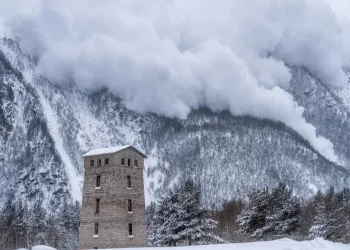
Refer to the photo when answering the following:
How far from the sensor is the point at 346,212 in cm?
6619

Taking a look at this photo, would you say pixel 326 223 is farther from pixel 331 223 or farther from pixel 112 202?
pixel 112 202

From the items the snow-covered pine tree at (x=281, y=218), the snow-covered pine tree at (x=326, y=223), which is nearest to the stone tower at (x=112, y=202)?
the snow-covered pine tree at (x=281, y=218)

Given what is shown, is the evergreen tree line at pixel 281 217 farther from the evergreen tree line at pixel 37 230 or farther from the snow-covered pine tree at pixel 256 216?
the evergreen tree line at pixel 37 230

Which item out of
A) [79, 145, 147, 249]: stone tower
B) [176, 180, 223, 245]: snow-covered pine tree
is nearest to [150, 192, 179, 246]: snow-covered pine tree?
[176, 180, 223, 245]: snow-covered pine tree

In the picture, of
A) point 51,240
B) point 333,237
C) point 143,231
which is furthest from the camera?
point 51,240

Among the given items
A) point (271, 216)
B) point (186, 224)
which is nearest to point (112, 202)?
point (186, 224)

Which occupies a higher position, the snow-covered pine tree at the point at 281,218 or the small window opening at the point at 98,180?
the small window opening at the point at 98,180

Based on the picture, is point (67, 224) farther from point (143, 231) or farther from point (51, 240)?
point (143, 231)

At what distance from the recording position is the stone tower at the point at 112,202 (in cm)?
5684

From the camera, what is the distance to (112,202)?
2255 inches

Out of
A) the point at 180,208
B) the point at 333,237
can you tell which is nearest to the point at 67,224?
the point at 180,208

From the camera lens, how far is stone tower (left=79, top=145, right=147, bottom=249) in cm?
5684

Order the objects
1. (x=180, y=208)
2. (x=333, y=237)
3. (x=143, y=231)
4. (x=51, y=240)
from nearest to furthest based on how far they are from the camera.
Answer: (x=333, y=237) < (x=143, y=231) < (x=180, y=208) < (x=51, y=240)

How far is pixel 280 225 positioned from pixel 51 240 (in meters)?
53.4
